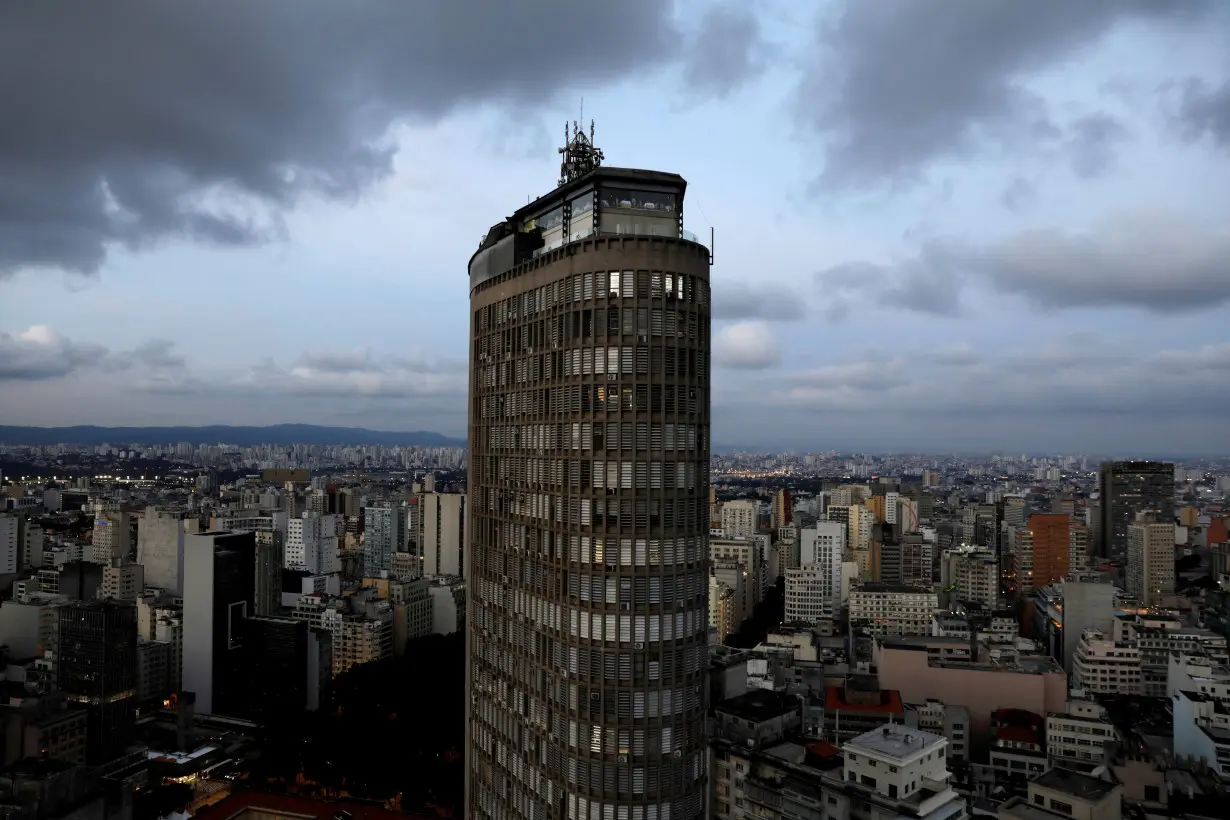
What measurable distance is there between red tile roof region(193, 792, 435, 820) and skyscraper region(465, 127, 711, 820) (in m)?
12.6

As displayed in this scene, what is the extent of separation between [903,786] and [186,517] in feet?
183

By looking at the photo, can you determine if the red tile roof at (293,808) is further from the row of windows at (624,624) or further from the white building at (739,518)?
the white building at (739,518)

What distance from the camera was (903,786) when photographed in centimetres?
2002

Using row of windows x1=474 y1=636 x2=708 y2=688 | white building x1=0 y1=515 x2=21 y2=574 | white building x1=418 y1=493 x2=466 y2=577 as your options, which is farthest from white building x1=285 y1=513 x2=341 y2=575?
row of windows x1=474 y1=636 x2=708 y2=688

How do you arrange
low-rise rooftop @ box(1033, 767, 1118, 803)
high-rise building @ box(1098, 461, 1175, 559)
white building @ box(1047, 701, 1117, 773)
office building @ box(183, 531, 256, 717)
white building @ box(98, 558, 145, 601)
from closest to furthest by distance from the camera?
1. low-rise rooftop @ box(1033, 767, 1118, 803)
2. white building @ box(1047, 701, 1117, 773)
3. office building @ box(183, 531, 256, 717)
4. white building @ box(98, 558, 145, 601)
5. high-rise building @ box(1098, 461, 1175, 559)

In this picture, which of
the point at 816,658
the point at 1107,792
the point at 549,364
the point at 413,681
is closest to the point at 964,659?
the point at 816,658

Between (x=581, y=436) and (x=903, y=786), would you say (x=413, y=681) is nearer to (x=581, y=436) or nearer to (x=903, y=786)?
(x=903, y=786)

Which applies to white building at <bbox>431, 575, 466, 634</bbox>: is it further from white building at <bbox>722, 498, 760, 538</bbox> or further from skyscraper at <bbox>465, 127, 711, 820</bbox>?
skyscraper at <bbox>465, 127, 711, 820</bbox>

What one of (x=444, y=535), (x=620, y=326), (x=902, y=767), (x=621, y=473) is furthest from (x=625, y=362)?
(x=444, y=535)

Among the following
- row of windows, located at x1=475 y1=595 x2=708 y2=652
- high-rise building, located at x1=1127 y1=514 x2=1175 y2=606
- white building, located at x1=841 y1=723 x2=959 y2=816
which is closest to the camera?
row of windows, located at x1=475 y1=595 x2=708 y2=652

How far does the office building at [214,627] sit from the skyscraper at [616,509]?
96.2 feet

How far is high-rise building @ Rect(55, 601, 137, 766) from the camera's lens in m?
32.8

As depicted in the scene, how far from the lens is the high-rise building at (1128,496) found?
248 feet

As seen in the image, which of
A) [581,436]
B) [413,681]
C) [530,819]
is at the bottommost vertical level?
[413,681]
